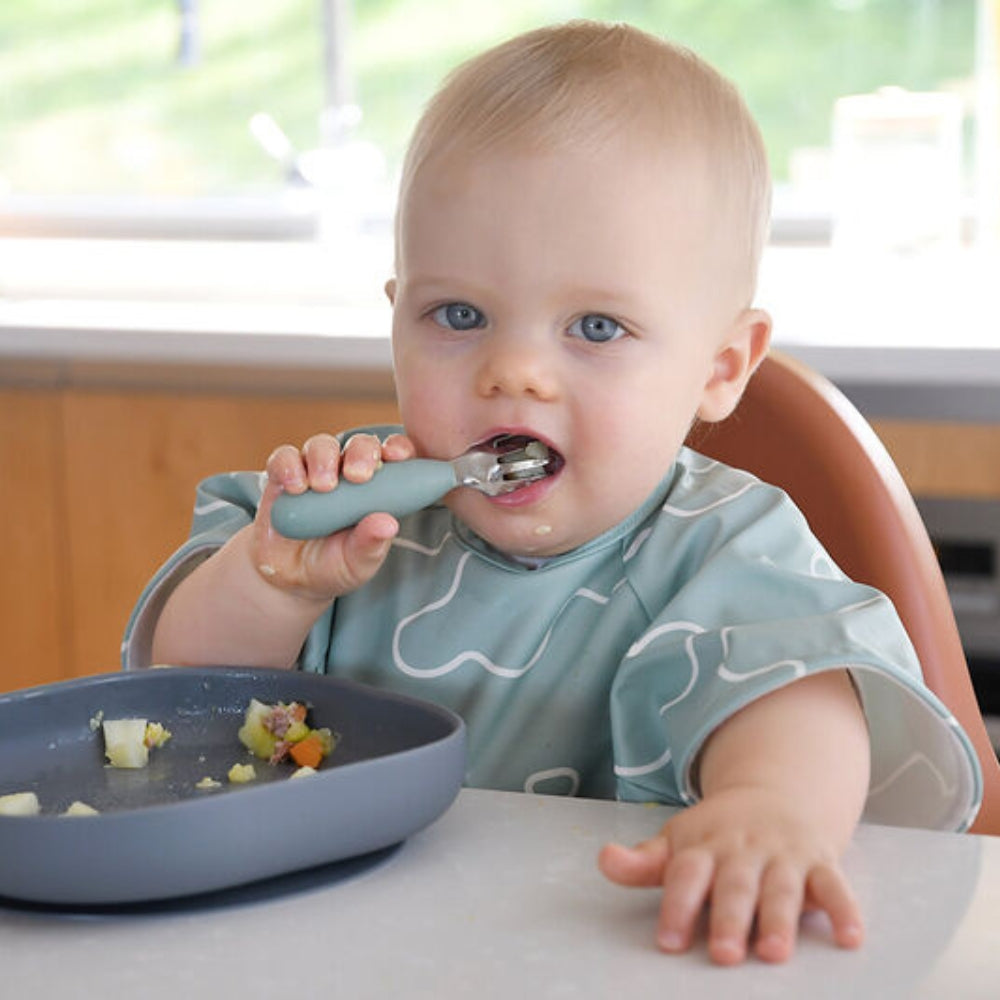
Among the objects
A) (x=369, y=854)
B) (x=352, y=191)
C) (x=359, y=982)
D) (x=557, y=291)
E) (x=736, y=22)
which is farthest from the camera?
(x=352, y=191)

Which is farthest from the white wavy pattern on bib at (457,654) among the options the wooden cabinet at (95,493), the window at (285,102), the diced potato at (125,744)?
the window at (285,102)

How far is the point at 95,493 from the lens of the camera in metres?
2.34

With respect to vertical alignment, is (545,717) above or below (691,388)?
below

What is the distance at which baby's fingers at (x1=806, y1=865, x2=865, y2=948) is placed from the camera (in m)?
0.67

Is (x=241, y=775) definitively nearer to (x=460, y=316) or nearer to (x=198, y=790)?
(x=198, y=790)

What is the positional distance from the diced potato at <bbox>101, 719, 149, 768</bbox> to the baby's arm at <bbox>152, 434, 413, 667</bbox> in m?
0.15

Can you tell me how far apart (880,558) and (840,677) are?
269 millimetres

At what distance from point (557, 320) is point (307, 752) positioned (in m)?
0.29

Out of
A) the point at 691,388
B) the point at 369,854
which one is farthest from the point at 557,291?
the point at 369,854

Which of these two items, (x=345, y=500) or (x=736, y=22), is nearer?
(x=345, y=500)

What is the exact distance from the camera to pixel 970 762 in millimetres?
901

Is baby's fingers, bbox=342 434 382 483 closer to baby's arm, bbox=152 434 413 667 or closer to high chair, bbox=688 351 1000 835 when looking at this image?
baby's arm, bbox=152 434 413 667

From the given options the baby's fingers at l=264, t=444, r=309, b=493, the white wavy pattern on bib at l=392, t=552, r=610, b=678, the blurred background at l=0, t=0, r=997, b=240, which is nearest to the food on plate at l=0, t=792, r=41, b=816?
the baby's fingers at l=264, t=444, r=309, b=493

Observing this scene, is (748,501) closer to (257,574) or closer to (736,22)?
(257,574)
